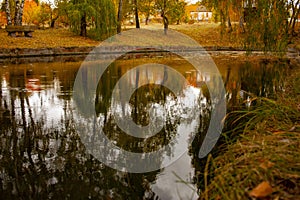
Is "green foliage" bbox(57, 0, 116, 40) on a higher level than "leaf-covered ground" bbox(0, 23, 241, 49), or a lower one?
higher

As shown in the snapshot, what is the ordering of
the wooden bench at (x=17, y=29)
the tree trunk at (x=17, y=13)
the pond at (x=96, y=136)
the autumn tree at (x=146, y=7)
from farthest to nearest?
the autumn tree at (x=146, y=7), the tree trunk at (x=17, y=13), the wooden bench at (x=17, y=29), the pond at (x=96, y=136)

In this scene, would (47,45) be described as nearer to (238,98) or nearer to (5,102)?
(5,102)

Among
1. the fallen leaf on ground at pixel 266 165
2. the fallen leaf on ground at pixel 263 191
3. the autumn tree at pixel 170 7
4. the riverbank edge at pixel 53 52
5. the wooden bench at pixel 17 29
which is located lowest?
the fallen leaf on ground at pixel 263 191

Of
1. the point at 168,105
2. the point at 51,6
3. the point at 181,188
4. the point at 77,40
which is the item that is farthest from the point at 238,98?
the point at 51,6

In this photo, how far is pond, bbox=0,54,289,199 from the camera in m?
3.24

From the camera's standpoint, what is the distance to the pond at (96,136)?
3236 mm

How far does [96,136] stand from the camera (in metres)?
4.74

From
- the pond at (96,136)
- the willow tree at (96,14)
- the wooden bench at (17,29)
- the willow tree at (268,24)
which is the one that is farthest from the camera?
the willow tree at (96,14)

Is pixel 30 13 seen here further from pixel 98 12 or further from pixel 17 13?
pixel 98 12

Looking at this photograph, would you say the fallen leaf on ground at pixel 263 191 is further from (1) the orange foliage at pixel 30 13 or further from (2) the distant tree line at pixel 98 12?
(1) the orange foliage at pixel 30 13

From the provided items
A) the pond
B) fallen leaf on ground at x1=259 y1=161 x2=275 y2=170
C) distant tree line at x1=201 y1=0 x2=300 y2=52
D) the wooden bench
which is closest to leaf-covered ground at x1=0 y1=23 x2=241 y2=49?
the wooden bench

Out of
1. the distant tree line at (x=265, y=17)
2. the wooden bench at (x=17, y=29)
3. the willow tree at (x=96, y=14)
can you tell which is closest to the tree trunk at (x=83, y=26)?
the willow tree at (x=96, y=14)

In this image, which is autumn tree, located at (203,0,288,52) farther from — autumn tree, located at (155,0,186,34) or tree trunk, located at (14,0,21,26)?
autumn tree, located at (155,0,186,34)

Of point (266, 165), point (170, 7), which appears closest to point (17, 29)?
point (170, 7)
